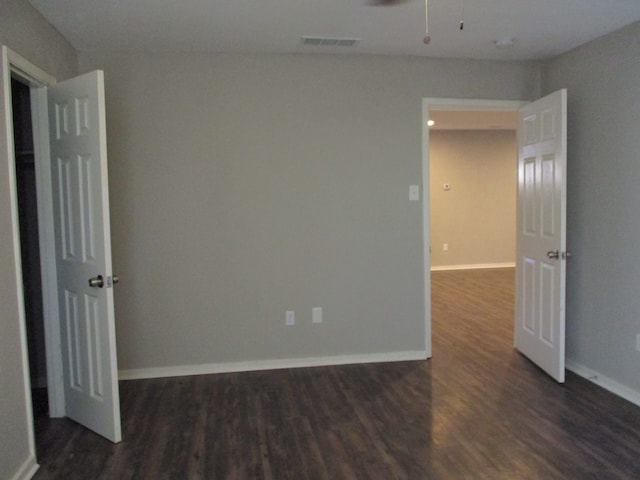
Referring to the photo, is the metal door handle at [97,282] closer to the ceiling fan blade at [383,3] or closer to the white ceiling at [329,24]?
the white ceiling at [329,24]

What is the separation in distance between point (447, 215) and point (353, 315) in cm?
532

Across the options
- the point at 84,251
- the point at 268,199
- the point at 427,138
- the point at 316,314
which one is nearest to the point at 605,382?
the point at 316,314

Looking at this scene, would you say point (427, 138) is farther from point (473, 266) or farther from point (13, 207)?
point (473, 266)

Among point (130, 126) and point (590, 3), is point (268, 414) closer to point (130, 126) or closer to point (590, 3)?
point (130, 126)

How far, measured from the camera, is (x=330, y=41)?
3.35 metres

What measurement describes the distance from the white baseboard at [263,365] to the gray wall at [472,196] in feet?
16.1

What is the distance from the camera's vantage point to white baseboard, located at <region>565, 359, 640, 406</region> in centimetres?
310

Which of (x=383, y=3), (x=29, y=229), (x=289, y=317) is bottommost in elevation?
(x=289, y=317)

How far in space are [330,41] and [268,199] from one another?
1.23 meters

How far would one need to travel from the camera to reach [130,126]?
140 inches

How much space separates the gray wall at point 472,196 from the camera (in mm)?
8648

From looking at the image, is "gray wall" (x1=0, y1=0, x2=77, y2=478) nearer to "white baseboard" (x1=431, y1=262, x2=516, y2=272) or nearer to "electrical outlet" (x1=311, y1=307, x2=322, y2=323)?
"electrical outlet" (x1=311, y1=307, x2=322, y2=323)

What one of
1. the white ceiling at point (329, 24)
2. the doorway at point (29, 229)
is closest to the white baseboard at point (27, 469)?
the doorway at point (29, 229)

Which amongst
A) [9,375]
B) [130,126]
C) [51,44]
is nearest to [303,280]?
[130,126]
